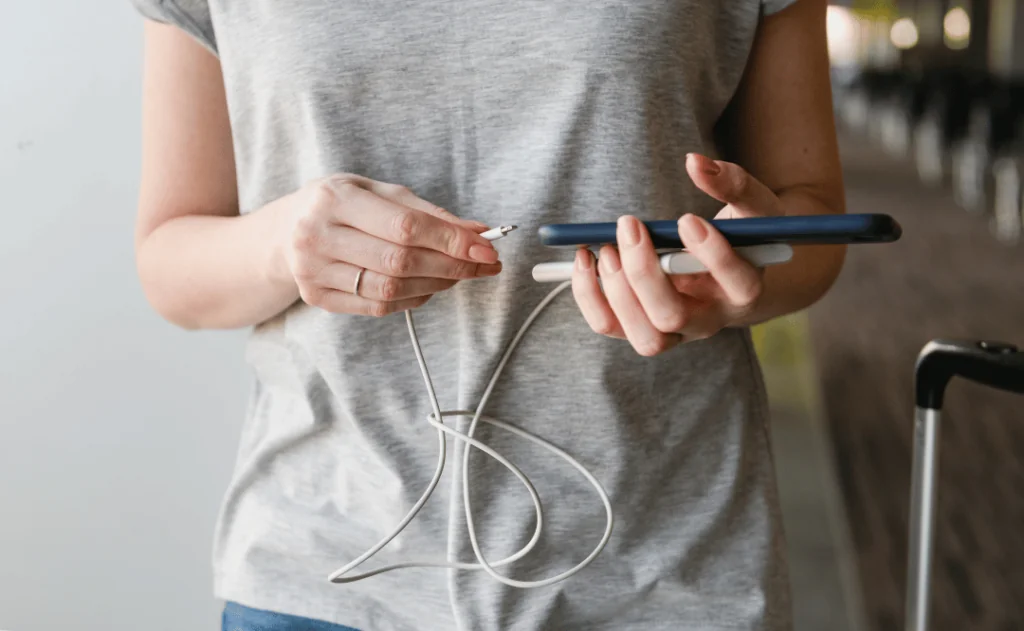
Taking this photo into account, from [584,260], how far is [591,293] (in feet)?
0.07

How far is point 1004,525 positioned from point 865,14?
2364 cm

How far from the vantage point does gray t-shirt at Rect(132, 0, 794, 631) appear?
679 mm

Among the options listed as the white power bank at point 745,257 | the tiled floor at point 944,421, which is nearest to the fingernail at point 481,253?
the white power bank at point 745,257

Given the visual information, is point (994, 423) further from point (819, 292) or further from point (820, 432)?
point (819, 292)

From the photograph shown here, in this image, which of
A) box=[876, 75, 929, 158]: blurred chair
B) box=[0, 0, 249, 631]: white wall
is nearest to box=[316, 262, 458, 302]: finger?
box=[0, 0, 249, 631]: white wall

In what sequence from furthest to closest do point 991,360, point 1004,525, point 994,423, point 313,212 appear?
1. point 994,423
2. point 1004,525
3. point 991,360
4. point 313,212

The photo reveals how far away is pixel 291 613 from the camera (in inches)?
28.8

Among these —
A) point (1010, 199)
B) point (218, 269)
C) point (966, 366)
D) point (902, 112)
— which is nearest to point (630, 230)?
point (218, 269)

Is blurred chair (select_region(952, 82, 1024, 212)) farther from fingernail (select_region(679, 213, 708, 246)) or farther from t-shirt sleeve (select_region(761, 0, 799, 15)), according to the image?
fingernail (select_region(679, 213, 708, 246))

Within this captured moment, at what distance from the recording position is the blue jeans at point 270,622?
728 millimetres

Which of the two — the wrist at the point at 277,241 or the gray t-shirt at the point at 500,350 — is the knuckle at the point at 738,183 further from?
the wrist at the point at 277,241

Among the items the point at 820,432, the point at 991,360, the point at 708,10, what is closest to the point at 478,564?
the point at 708,10

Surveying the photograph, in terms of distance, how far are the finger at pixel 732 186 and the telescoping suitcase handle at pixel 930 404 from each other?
1.45 ft

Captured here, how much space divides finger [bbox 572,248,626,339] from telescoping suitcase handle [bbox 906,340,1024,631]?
511mm
